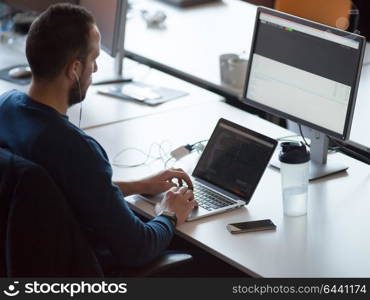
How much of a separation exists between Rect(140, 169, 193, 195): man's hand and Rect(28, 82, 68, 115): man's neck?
0.45 meters

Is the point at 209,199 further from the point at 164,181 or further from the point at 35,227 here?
the point at 35,227

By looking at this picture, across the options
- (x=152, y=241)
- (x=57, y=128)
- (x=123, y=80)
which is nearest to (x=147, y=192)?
(x=152, y=241)

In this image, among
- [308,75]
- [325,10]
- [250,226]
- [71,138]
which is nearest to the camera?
[71,138]

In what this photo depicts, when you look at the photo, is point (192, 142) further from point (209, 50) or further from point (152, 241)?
point (209, 50)

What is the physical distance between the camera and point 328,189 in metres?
2.71

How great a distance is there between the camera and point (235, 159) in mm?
2648

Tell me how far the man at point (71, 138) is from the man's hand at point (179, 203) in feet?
0.34

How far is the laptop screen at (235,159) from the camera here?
2.59m

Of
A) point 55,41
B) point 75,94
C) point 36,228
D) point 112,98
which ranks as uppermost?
point 55,41

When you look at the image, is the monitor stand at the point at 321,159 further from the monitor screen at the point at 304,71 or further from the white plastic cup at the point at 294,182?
the white plastic cup at the point at 294,182

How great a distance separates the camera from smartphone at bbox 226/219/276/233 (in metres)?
2.41

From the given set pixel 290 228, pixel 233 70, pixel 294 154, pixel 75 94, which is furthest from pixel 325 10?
pixel 75 94

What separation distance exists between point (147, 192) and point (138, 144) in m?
0.44

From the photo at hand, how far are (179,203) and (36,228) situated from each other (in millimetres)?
562
